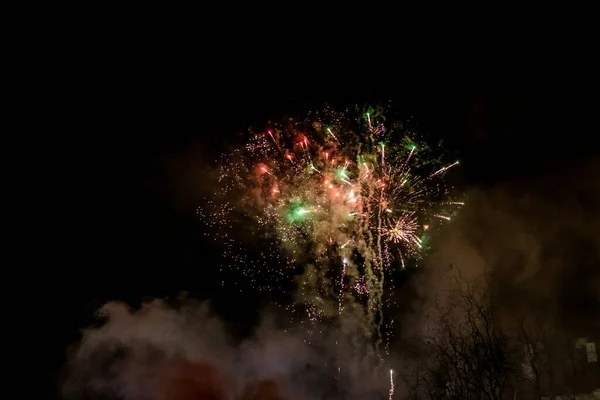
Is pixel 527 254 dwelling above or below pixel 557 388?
above

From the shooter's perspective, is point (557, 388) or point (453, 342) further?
point (557, 388)

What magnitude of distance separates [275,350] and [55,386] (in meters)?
6.74

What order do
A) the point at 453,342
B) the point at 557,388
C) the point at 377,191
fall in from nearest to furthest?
the point at 453,342
the point at 377,191
the point at 557,388

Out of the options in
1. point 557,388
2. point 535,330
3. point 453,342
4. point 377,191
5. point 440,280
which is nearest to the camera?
point 453,342

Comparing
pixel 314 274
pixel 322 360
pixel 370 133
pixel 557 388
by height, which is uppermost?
pixel 370 133

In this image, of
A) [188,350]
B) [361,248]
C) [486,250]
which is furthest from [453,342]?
[188,350]

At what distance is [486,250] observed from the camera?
1711 cm

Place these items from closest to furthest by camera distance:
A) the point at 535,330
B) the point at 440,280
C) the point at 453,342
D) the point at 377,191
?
the point at 453,342 < the point at 377,191 < the point at 535,330 < the point at 440,280

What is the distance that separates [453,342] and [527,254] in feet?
21.8

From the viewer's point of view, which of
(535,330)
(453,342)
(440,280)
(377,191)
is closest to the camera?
(453,342)

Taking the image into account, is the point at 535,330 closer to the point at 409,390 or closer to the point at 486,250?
the point at 486,250

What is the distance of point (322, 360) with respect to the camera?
56.5 ft

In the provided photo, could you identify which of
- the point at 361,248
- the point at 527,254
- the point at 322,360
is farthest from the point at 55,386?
the point at 527,254

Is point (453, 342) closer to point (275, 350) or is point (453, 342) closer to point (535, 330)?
point (535, 330)
